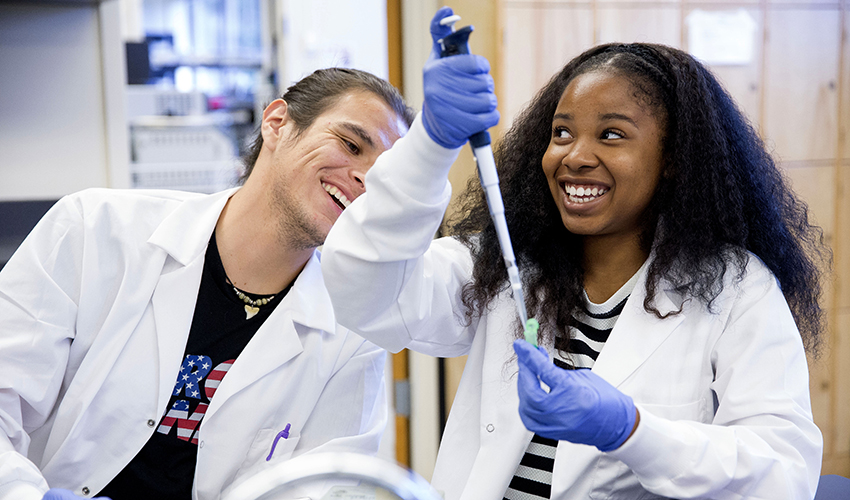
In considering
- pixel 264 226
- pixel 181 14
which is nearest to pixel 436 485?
pixel 264 226

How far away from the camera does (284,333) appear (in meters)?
1.33

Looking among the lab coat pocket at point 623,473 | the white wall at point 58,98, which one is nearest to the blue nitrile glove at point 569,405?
the lab coat pocket at point 623,473

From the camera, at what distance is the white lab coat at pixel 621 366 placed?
0.93 meters

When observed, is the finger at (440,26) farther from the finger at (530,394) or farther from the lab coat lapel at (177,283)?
the lab coat lapel at (177,283)

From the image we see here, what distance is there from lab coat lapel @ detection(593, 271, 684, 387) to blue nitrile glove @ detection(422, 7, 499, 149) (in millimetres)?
409

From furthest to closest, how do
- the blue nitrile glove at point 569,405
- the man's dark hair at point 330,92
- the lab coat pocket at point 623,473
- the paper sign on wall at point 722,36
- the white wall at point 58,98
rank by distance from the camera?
the paper sign on wall at point 722,36
the white wall at point 58,98
the man's dark hair at point 330,92
the lab coat pocket at point 623,473
the blue nitrile glove at point 569,405

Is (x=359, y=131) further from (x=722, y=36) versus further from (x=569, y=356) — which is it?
(x=722, y=36)

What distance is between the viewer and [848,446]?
2541 millimetres

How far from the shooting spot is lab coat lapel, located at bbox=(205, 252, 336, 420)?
1.27 m

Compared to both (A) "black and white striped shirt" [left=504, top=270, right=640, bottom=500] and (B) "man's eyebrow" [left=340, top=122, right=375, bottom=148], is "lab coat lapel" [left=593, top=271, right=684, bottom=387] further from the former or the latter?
(B) "man's eyebrow" [left=340, top=122, right=375, bottom=148]

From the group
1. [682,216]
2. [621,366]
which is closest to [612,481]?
[621,366]

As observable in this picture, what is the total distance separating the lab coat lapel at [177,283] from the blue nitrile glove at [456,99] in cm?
64

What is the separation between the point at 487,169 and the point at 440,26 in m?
0.21

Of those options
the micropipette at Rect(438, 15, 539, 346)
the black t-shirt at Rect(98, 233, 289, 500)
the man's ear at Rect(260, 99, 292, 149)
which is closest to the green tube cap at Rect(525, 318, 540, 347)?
the micropipette at Rect(438, 15, 539, 346)
